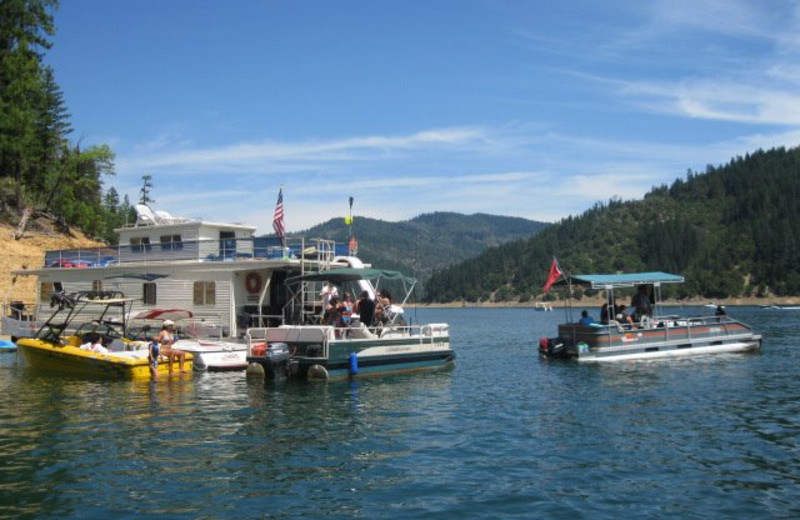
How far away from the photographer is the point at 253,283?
32.2 metres

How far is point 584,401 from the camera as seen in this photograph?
2203cm

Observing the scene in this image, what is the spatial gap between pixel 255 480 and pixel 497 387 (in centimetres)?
1437

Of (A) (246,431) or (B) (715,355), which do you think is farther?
(B) (715,355)

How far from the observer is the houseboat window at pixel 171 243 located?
33750 millimetres

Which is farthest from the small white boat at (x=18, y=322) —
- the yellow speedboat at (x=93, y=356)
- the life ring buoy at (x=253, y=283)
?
the life ring buoy at (x=253, y=283)

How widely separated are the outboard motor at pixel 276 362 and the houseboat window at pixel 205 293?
7.89 m

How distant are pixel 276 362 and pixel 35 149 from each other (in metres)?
55.2

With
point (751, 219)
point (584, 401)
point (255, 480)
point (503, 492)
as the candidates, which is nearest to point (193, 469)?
point (255, 480)

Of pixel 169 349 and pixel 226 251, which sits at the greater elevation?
pixel 226 251

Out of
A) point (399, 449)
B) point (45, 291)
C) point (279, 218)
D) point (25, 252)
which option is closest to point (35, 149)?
point (25, 252)

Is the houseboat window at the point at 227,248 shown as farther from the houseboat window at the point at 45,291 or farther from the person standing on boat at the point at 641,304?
the person standing on boat at the point at 641,304

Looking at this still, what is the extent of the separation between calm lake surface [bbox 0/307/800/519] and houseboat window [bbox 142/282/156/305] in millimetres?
8358

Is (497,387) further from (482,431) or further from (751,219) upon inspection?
(751,219)

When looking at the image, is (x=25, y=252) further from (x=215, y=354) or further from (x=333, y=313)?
(x=333, y=313)
